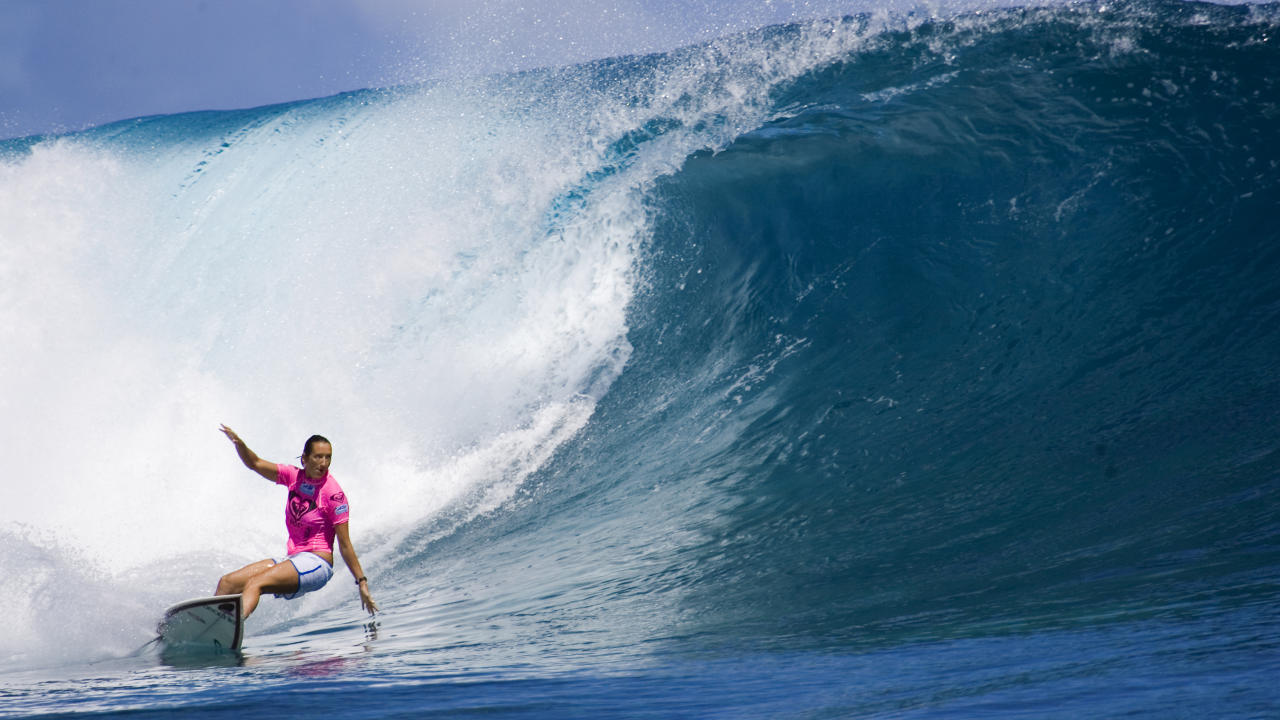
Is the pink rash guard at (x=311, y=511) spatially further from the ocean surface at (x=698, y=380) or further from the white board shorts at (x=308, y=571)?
the ocean surface at (x=698, y=380)

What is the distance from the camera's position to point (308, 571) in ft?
15.8

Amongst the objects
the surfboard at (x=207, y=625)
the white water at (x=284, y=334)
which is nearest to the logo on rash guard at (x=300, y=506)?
the surfboard at (x=207, y=625)

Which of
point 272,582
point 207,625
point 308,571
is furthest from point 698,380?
point 207,625

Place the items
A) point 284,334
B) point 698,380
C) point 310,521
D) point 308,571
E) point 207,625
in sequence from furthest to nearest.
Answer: point 284,334 → point 698,380 → point 310,521 → point 308,571 → point 207,625

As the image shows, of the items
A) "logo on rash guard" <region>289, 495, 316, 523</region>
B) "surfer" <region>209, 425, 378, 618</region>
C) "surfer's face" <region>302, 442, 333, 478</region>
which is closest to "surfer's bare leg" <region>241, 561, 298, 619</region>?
"surfer" <region>209, 425, 378, 618</region>

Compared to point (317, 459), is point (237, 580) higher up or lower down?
lower down

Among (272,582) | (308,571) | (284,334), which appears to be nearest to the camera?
(272,582)

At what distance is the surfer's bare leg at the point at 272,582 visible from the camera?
15.0 feet

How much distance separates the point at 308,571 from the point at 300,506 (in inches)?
12.7

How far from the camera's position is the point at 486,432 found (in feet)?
25.7

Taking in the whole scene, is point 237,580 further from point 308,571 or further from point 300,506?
point 300,506

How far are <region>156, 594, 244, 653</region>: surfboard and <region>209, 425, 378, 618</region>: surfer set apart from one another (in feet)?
1.16

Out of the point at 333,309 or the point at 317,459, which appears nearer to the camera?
the point at 317,459

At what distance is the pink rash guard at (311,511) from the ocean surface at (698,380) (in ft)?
1.65
